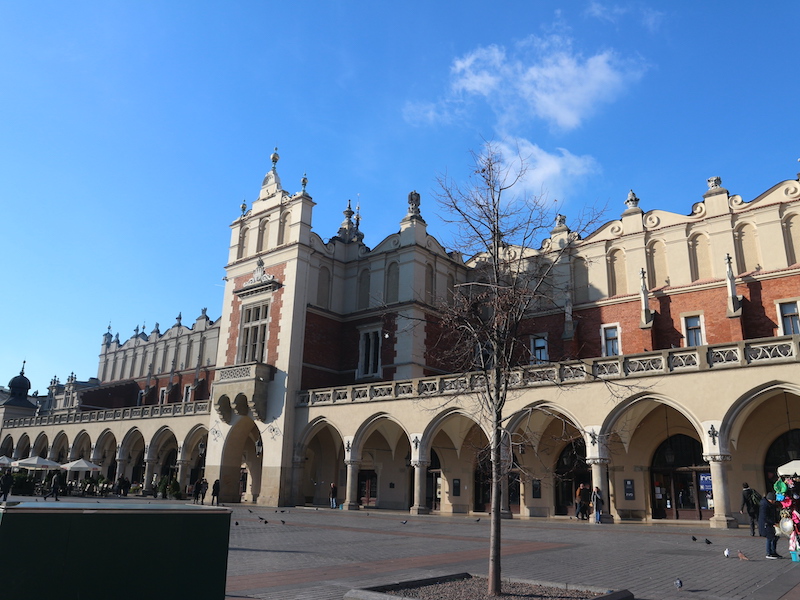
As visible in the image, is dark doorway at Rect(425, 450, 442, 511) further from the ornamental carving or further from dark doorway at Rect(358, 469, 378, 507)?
the ornamental carving

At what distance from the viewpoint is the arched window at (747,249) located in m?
26.1

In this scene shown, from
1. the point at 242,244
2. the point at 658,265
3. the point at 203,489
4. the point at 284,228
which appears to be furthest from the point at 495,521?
the point at 242,244

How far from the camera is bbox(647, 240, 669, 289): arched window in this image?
28.4 metres

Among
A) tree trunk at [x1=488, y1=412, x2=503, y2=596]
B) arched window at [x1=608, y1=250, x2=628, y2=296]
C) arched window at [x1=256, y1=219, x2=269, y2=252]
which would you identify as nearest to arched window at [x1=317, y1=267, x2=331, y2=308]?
arched window at [x1=256, y1=219, x2=269, y2=252]

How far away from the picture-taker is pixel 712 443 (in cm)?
2003

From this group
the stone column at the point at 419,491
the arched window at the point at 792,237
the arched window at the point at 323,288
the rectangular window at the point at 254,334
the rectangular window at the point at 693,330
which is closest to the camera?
the arched window at the point at 792,237

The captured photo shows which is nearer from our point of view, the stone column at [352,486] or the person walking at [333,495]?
the stone column at [352,486]

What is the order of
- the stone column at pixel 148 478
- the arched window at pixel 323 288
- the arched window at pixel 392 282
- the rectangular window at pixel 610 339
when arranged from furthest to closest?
the stone column at pixel 148 478 < the arched window at pixel 323 288 < the arched window at pixel 392 282 < the rectangular window at pixel 610 339

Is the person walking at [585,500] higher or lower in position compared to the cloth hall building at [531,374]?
lower

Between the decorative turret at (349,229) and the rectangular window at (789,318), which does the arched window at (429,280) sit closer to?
the decorative turret at (349,229)

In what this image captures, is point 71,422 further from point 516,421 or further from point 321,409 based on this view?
point 516,421

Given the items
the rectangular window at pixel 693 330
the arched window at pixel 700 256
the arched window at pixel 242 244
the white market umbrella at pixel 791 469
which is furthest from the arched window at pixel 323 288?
the white market umbrella at pixel 791 469

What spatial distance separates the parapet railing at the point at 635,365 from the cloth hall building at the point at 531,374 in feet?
0.23

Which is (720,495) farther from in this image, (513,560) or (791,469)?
(513,560)
